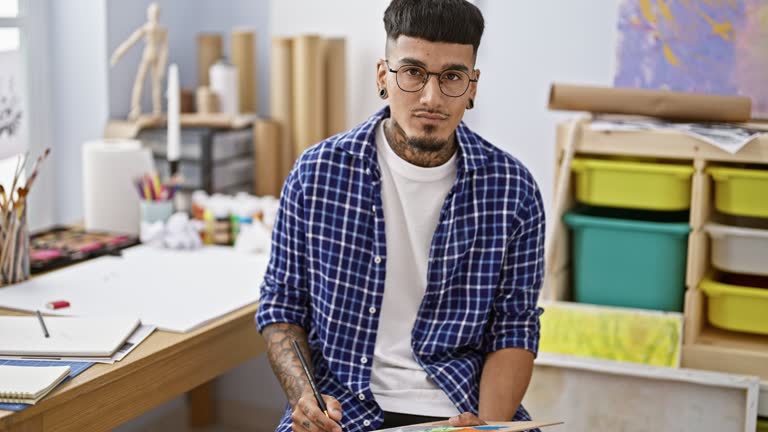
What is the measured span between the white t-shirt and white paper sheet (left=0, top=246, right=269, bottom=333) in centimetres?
32

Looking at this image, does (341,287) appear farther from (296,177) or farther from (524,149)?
(524,149)

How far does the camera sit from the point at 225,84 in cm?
248

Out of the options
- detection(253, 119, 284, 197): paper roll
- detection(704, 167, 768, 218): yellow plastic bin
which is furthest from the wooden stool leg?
detection(704, 167, 768, 218): yellow plastic bin

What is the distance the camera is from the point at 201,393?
8.09 ft

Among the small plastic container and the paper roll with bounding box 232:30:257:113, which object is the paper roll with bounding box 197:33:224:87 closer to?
the paper roll with bounding box 232:30:257:113

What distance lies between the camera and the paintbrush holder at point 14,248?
165cm

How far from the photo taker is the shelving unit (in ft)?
5.93

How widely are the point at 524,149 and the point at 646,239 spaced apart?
58 centimetres

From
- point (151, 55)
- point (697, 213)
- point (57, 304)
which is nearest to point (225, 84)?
point (151, 55)

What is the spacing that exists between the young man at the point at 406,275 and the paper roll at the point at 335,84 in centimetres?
102

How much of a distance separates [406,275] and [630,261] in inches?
26.6

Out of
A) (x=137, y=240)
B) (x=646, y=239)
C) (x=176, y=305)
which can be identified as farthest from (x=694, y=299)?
(x=137, y=240)

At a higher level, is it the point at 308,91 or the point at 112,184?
the point at 308,91

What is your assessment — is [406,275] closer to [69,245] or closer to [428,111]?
[428,111]
